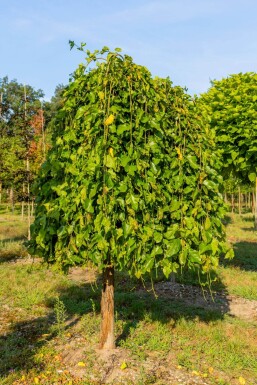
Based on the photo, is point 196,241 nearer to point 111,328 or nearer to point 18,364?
point 111,328

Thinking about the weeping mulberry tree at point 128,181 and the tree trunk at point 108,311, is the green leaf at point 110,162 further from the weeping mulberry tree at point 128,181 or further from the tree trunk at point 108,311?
the tree trunk at point 108,311

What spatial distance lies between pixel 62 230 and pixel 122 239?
0.83 m

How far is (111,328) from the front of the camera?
A: 225 inches

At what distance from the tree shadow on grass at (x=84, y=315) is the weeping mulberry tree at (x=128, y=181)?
123cm

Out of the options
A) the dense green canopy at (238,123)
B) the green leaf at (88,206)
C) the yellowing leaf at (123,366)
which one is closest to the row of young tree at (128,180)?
the green leaf at (88,206)

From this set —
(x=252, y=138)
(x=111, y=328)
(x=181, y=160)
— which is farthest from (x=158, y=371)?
(x=252, y=138)

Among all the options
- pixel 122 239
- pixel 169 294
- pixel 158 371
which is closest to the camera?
pixel 122 239

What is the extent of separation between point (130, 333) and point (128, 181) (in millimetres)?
3415

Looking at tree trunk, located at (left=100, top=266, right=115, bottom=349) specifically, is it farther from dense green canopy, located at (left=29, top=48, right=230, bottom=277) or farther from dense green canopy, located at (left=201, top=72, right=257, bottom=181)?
dense green canopy, located at (left=201, top=72, right=257, bottom=181)

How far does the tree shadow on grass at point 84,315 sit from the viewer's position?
5.66 metres

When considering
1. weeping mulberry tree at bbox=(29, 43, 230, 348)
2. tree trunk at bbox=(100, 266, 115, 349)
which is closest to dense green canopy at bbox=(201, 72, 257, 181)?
weeping mulberry tree at bbox=(29, 43, 230, 348)

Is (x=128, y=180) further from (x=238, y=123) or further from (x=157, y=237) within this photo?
(x=238, y=123)

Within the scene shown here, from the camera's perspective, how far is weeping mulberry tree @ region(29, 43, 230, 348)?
14.5 ft

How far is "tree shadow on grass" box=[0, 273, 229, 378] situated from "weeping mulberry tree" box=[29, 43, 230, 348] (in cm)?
123
